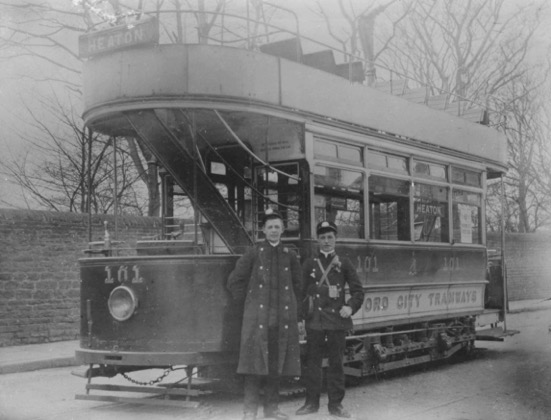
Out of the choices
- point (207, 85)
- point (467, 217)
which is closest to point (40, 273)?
point (467, 217)

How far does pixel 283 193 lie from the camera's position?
809cm

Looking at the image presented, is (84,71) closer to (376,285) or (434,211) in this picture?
(376,285)

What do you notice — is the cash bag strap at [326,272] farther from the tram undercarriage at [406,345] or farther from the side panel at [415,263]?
the tram undercarriage at [406,345]

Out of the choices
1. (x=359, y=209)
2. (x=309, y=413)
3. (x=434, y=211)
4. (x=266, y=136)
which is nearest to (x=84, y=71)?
(x=266, y=136)

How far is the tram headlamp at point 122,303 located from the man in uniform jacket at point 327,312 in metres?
1.57

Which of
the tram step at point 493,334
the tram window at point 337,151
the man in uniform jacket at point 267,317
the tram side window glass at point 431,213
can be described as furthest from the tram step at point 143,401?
the tram step at point 493,334

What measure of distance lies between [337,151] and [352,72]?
1.44 m

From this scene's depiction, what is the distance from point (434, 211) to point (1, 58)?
1468cm

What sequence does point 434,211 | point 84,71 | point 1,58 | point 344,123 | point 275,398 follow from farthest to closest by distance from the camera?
point 1,58
point 434,211
point 344,123
point 84,71
point 275,398

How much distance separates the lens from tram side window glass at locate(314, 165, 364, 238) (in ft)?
26.1

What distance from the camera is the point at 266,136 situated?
25.2 feet

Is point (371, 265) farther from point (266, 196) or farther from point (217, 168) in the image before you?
point (217, 168)

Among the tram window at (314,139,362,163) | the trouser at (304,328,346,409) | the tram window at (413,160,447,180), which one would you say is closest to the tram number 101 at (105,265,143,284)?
the trouser at (304,328,346,409)

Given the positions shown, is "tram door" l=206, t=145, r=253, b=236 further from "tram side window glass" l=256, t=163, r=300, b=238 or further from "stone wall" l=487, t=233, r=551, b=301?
"stone wall" l=487, t=233, r=551, b=301
